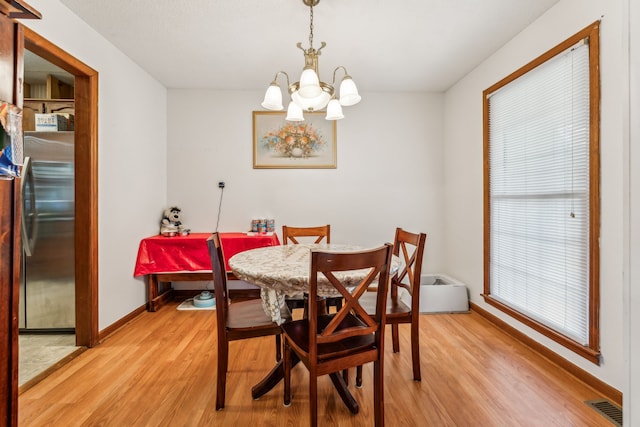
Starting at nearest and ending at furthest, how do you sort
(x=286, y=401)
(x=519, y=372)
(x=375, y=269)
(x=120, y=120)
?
(x=375, y=269), (x=286, y=401), (x=519, y=372), (x=120, y=120)

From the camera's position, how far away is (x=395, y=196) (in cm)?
370

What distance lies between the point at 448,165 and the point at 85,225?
3.62m

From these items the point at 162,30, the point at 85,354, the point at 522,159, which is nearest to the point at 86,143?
the point at 162,30

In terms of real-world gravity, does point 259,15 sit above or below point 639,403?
above

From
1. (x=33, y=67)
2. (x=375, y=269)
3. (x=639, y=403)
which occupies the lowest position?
(x=639, y=403)

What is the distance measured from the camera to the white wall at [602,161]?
1.67m

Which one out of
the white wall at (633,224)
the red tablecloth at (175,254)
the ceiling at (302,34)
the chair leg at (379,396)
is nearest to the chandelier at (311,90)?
the ceiling at (302,34)

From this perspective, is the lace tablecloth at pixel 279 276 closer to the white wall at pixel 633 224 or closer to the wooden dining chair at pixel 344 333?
the wooden dining chair at pixel 344 333

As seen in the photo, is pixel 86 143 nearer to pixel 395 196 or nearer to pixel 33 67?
pixel 33 67

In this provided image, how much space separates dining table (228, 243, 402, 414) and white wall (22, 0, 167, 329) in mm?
1466

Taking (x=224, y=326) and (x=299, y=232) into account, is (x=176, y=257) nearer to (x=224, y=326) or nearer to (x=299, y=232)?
(x=299, y=232)

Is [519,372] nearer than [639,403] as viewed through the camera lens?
No

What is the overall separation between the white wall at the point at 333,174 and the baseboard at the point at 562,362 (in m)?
1.13

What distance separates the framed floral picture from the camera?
3.60 m
